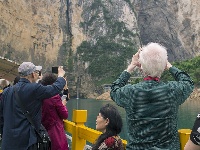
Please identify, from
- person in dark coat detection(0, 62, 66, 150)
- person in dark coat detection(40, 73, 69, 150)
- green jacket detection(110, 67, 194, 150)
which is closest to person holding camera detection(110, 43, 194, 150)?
green jacket detection(110, 67, 194, 150)

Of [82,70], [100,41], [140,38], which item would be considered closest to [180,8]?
[140,38]

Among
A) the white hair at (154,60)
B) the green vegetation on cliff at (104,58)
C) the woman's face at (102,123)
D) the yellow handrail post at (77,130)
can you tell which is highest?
the green vegetation on cliff at (104,58)

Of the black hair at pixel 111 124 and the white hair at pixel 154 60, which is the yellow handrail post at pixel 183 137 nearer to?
the white hair at pixel 154 60

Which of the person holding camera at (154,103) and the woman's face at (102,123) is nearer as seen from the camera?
the person holding camera at (154,103)

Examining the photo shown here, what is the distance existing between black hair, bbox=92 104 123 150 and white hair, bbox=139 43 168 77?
55cm

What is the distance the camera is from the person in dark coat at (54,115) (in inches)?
149

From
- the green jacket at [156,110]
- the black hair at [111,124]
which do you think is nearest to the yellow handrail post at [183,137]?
the green jacket at [156,110]

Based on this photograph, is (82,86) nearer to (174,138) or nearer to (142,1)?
(142,1)

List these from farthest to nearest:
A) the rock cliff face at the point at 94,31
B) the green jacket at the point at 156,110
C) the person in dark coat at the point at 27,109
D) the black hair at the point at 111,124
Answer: the rock cliff face at the point at 94,31, the person in dark coat at the point at 27,109, the black hair at the point at 111,124, the green jacket at the point at 156,110

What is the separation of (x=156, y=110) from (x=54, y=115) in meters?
1.85

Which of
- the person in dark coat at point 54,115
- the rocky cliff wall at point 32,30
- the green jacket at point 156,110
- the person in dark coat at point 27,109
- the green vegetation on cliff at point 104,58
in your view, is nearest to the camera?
the green jacket at point 156,110

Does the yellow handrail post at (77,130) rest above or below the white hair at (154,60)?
below

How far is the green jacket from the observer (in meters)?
2.21

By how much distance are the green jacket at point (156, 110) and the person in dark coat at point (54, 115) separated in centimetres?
159
